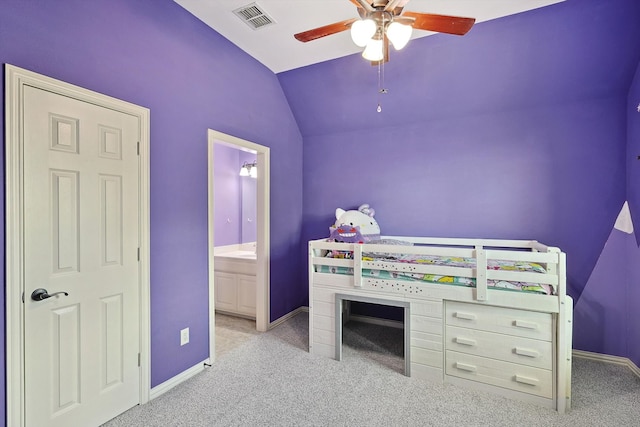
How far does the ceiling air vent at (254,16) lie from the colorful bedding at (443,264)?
6.47 ft

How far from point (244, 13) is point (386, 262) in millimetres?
2200

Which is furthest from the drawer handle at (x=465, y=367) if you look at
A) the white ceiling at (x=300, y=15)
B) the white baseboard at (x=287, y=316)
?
the white ceiling at (x=300, y=15)

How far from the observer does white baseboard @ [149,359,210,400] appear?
2197 millimetres

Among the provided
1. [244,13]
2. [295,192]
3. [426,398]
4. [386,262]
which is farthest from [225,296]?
[244,13]

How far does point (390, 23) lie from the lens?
1638mm

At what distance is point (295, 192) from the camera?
3.91m

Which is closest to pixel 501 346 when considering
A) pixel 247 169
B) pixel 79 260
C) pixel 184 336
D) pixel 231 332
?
pixel 184 336

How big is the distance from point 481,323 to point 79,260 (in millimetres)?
2608

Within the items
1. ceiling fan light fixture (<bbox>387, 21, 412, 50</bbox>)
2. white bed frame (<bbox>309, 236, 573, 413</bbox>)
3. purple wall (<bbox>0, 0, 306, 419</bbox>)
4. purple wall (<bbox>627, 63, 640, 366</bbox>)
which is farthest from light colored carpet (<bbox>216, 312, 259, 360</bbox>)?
purple wall (<bbox>627, 63, 640, 366</bbox>)

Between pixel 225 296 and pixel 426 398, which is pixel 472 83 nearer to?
pixel 426 398

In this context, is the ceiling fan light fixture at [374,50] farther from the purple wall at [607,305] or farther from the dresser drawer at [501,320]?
the purple wall at [607,305]

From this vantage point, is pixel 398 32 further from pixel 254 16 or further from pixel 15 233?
pixel 15 233

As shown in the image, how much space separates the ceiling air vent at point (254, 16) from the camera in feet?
7.63

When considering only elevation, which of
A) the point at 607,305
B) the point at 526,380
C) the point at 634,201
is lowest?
the point at 526,380
